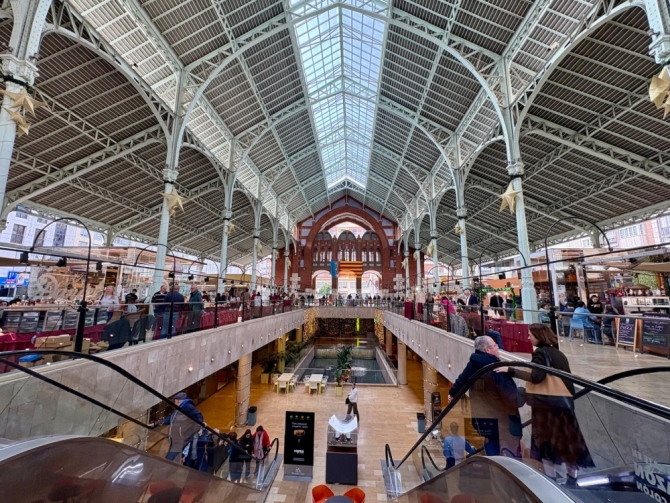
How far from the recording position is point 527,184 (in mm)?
18938

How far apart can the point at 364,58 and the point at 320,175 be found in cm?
1518

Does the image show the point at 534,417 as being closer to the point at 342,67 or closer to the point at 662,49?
the point at 662,49

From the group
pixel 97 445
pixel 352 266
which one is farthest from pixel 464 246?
pixel 97 445

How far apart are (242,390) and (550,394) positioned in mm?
13961

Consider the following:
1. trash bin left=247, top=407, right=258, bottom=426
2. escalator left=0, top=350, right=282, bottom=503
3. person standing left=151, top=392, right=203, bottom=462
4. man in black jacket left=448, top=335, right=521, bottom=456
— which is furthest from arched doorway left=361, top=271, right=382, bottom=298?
man in black jacket left=448, top=335, right=521, bottom=456

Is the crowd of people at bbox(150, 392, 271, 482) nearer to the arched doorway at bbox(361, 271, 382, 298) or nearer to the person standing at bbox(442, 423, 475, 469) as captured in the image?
the person standing at bbox(442, 423, 475, 469)

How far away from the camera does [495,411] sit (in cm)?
243

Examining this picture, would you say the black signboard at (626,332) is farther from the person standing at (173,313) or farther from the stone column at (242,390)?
the stone column at (242,390)

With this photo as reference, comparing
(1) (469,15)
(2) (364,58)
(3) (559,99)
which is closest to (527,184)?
(3) (559,99)

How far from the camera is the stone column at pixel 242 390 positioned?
13242 mm

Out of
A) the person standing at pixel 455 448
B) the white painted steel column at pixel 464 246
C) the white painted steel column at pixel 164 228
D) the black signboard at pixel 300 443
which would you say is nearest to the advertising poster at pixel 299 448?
the black signboard at pixel 300 443

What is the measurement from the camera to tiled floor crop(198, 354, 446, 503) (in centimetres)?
880

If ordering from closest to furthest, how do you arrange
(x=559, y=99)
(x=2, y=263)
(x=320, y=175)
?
(x=2, y=263) < (x=559, y=99) < (x=320, y=175)

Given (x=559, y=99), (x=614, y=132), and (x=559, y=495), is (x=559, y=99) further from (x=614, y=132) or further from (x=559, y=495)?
(x=559, y=495)
